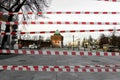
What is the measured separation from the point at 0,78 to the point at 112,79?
4.15 m

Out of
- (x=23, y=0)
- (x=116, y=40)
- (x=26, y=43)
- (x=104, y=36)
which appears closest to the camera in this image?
(x=23, y=0)

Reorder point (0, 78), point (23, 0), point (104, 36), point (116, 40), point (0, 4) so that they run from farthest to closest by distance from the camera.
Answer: point (104, 36) < point (116, 40) < point (23, 0) < point (0, 4) < point (0, 78)

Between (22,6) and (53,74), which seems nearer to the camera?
(53,74)

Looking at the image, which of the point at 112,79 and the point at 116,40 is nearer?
the point at 112,79

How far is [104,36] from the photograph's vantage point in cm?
11381

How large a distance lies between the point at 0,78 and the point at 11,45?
32.1 meters

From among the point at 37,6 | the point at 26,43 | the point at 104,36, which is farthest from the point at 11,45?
the point at 104,36

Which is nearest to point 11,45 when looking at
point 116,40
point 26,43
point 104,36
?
point 26,43

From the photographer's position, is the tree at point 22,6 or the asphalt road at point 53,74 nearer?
the asphalt road at point 53,74

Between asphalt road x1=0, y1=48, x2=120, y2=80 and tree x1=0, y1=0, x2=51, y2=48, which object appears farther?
tree x1=0, y1=0, x2=51, y2=48

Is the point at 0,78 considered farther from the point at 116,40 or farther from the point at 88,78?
the point at 116,40

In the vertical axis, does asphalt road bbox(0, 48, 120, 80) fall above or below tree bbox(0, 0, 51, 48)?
below

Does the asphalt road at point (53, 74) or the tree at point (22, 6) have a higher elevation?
the tree at point (22, 6)

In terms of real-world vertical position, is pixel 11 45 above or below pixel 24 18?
below
